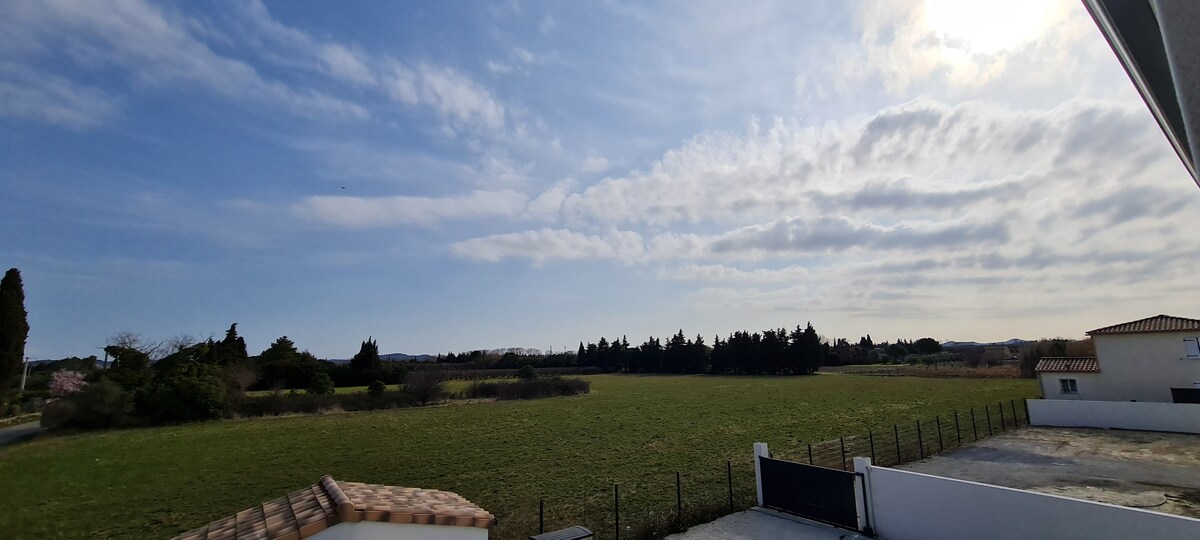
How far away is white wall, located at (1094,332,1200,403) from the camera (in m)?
22.5

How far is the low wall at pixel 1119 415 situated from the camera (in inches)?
751

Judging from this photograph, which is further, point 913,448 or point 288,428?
point 288,428

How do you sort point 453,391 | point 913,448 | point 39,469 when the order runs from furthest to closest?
point 453,391 < point 39,469 < point 913,448

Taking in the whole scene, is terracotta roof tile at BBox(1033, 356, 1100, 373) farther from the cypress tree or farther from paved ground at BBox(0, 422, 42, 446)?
the cypress tree

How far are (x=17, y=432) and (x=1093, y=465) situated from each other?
47.7 meters

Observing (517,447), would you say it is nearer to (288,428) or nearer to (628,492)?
(628,492)

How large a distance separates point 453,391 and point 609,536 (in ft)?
145

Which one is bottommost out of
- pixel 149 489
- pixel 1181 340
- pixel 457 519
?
pixel 149 489

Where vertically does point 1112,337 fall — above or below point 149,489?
above

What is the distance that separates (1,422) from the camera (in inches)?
1214

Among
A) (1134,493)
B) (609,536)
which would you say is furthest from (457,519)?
(1134,493)

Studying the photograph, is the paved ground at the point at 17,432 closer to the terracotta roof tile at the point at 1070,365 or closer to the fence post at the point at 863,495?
the fence post at the point at 863,495

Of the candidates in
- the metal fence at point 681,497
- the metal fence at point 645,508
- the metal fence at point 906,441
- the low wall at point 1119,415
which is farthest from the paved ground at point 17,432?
the low wall at point 1119,415

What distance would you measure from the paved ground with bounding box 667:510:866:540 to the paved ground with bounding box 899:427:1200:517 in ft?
20.3
